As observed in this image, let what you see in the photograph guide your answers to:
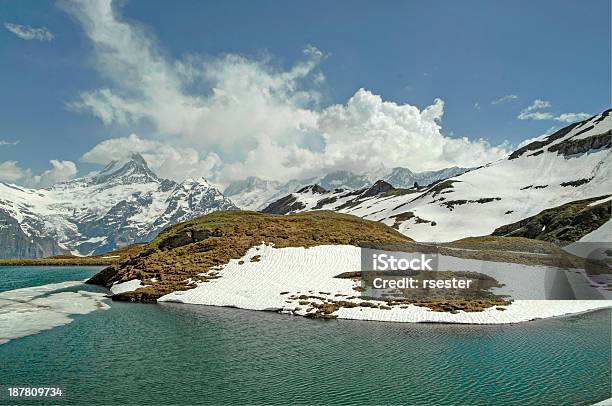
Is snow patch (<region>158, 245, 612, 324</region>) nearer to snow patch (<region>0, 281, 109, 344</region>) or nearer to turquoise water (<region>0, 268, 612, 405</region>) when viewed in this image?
turquoise water (<region>0, 268, 612, 405</region>)

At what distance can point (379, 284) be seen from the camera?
2224 inches

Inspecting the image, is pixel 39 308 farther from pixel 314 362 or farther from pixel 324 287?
pixel 314 362

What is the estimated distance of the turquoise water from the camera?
2270 cm

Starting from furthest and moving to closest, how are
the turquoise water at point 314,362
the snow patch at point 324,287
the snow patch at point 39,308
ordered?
the snow patch at point 324,287 → the snow patch at point 39,308 → the turquoise water at point 314,362

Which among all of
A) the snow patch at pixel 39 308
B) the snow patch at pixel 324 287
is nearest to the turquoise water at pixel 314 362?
the snow patch at pixel 39 308

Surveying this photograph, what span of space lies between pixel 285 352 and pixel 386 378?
839cm

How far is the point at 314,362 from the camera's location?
91.6 feet

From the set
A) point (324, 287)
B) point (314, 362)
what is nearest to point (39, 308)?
point (324, 287)

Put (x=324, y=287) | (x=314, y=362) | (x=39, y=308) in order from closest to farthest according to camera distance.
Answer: (x=314, y=362) < (x=39, y=308) < (x=324, y=287)

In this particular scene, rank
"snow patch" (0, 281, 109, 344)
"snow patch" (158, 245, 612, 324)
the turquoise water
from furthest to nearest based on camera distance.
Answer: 1. "snow patch" (158, 245, 612, 324)
2. "snow patch" (0, 281, 109, 344)
3. the turquoise water

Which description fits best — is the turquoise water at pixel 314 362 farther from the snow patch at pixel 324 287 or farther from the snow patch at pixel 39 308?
the snow patch at pixel 324 287

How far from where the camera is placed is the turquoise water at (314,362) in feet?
74.5

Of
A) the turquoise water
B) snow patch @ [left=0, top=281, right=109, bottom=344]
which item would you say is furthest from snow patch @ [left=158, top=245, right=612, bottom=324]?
snow patch @ [left=0, top=281, right=109, bottom=344]

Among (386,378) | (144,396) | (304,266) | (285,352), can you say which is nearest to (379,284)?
(304,266)
